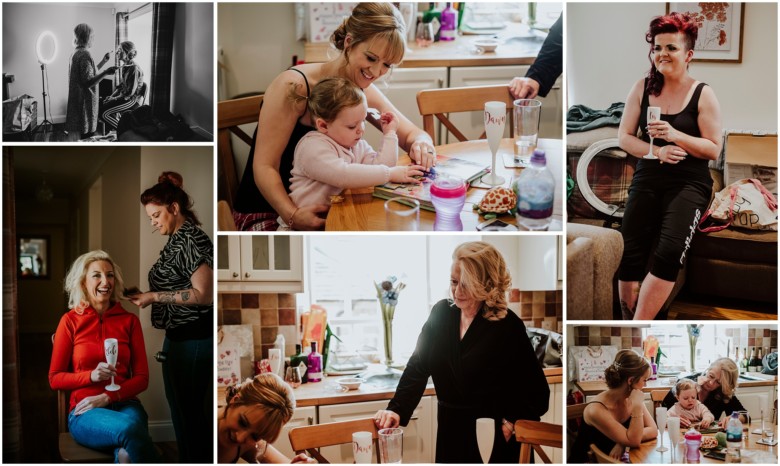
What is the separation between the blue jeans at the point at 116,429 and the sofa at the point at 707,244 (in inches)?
59.8

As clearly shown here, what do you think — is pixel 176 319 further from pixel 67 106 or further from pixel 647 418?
pixel 647 418

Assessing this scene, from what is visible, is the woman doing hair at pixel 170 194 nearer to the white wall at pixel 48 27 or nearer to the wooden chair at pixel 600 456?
the white wall at pixel 48 27

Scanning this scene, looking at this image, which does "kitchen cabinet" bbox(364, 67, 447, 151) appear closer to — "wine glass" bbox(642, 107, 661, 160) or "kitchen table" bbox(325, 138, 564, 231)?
"kitchen table" bbox(325, 138, 564, 231)

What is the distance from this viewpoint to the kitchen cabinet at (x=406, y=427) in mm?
2520

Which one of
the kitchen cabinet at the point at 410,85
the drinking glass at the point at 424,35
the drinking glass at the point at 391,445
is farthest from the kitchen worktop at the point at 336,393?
the drinking glass at the point at 424,35

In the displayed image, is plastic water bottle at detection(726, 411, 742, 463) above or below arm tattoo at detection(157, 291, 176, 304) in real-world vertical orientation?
below

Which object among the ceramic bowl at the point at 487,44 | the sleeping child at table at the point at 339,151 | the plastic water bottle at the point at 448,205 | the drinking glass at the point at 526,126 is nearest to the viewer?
the plastic water bottle at the point at 448,205

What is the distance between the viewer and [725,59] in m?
2.45

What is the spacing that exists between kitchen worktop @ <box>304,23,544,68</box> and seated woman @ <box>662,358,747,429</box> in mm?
1164

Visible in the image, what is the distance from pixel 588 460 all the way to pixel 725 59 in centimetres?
135

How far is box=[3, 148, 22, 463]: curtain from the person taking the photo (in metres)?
2.51

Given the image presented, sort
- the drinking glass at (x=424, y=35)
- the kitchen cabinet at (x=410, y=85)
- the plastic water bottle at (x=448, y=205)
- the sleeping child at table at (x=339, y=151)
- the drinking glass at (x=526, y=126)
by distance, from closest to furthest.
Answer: the plastic water bottle at (x=448, y=205)
the sleeping child at table at (x=339, y=151)
the drinking glass at (x=526, y=126)
the kitchen cabinet at (x=410, y=85)
the drinking glass at (x=424, y=35)

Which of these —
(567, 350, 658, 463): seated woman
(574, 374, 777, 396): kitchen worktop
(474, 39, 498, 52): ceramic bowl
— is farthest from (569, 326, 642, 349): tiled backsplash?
(474, 39, 498, 52): ceramic bowl

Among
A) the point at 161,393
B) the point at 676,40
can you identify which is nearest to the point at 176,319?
the point at 161,393
